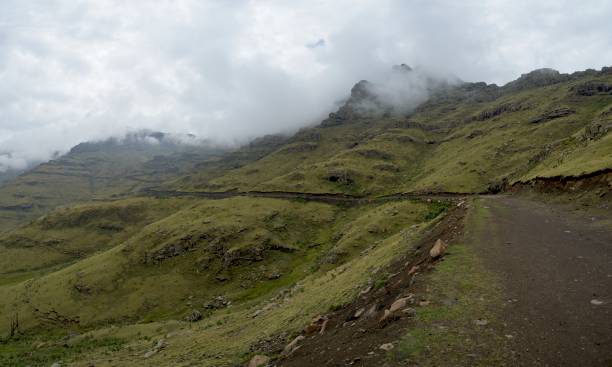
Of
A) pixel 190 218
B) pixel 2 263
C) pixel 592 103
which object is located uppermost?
pixel 592 103

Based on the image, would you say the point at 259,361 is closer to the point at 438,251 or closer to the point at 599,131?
the point at 438,251

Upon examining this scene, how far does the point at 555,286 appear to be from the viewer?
18.3 m

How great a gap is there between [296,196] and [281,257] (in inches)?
2413

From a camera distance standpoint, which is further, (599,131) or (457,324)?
(599,131)

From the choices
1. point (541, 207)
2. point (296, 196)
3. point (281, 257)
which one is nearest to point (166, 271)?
point (281, 257)

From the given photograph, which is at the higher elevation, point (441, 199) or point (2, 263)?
point (441, 199)

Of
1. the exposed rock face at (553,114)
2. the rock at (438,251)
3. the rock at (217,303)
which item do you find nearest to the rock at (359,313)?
the rock at (438,251)

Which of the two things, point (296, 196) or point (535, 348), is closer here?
point (535, 348)

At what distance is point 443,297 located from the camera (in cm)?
1769

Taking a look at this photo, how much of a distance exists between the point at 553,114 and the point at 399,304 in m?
206

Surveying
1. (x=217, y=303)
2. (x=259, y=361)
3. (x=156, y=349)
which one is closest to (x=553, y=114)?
(x=217, y=303)

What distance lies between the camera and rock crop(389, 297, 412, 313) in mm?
17266

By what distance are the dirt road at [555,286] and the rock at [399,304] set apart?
3.86m

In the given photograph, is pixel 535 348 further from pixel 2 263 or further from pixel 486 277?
pixel 2 263
